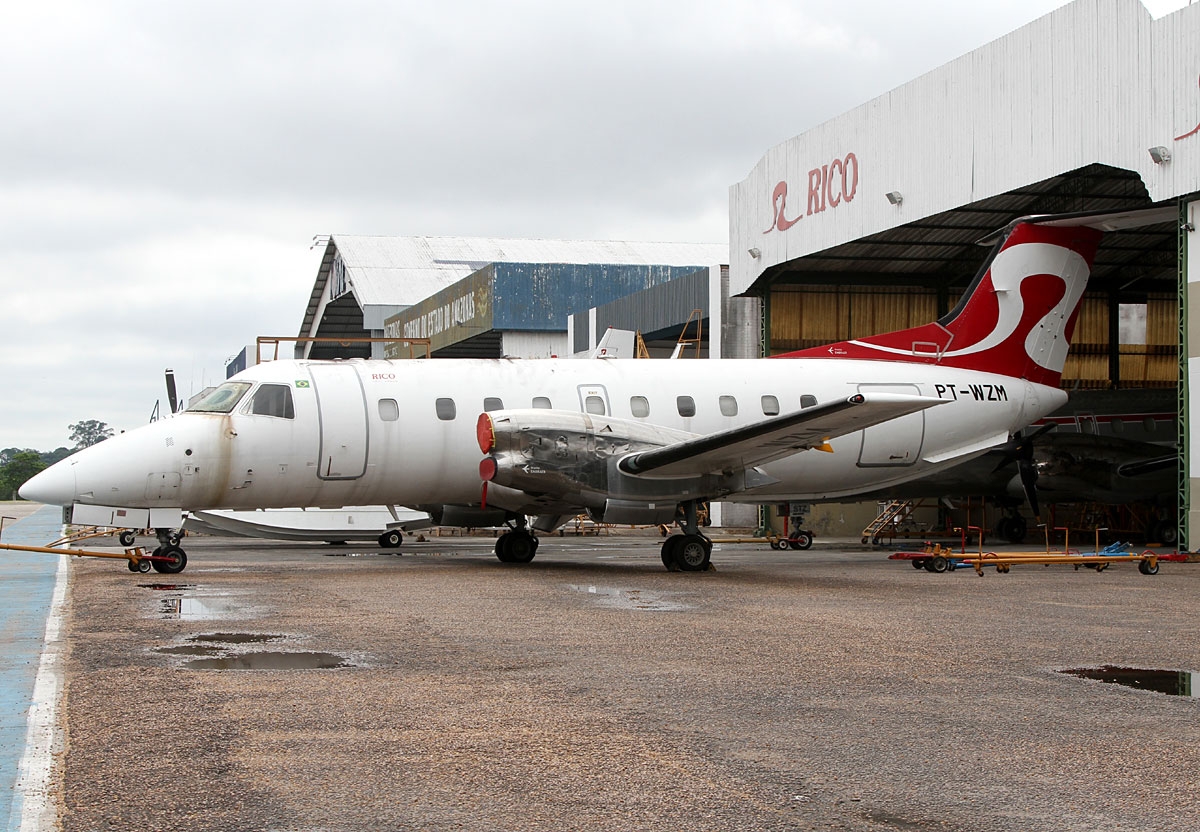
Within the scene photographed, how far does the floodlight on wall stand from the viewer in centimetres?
2047

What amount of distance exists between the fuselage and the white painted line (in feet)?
24.2

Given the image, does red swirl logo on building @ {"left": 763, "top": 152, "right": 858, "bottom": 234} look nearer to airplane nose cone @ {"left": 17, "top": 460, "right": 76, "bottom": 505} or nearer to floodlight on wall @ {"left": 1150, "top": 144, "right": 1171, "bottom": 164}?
floodlight on wall @ {"left": 1150, "top": 144, "right": 1171, "bottom": 164}

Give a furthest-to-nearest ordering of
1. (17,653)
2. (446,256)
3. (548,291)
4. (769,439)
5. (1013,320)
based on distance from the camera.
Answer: (446,256)
(548,291)
(1013,320)
(769,439)
(17,653)

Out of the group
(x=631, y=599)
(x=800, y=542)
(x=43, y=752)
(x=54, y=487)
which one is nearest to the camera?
(x=43, y=752)

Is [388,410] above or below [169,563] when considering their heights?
above

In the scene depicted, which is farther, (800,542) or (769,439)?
(800,542)

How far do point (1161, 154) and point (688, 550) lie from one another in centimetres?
1055

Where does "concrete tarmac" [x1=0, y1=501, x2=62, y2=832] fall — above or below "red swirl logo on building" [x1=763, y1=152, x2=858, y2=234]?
below

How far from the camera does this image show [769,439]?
54.0 feet

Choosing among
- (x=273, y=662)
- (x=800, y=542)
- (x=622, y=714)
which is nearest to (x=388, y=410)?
(x=273, y=662)

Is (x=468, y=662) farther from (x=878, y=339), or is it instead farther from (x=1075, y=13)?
(x=1075, y=13)

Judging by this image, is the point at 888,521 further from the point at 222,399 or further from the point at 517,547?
the point at 222,399

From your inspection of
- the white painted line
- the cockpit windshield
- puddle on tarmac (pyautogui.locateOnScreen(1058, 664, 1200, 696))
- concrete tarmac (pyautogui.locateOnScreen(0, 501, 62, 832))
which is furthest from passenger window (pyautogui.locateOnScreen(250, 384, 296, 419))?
puddle on tarmac (pyautogui.locateOnScreen(1058, 664, 1200, 696))

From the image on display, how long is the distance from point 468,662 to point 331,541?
1807cm
